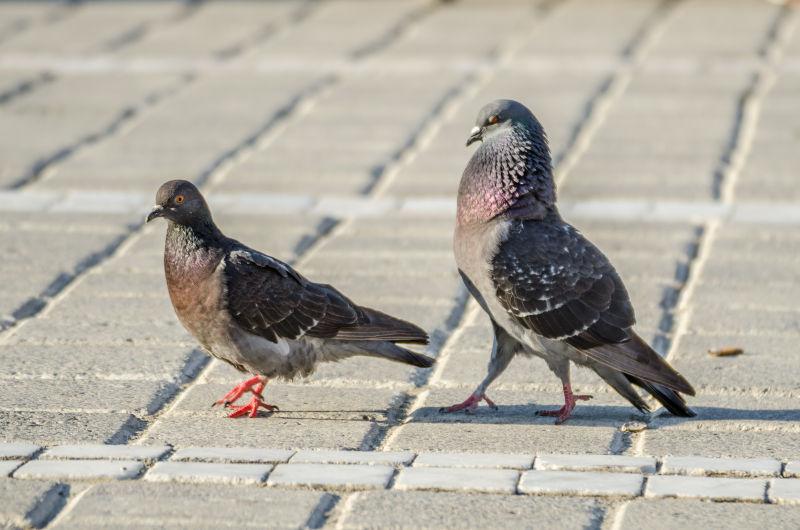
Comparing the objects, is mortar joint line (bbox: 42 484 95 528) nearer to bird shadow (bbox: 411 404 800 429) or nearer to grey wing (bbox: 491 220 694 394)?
bird shadow (bbox: 411 404 800 429)

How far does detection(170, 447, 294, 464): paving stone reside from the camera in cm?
509

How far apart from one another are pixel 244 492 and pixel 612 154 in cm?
586

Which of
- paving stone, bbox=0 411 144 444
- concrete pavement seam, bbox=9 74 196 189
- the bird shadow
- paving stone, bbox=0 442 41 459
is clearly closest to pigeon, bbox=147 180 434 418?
the bird shadow

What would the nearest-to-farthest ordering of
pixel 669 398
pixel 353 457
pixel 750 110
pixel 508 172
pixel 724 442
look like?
pixel 353 457 → pixel 724 442 → pixel 669 398 → pixel 508 172 → pixel 750 110

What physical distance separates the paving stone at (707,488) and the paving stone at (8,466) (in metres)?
2.07

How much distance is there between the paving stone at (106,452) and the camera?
5.10 m

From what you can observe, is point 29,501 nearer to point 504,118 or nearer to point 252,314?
point 252,314

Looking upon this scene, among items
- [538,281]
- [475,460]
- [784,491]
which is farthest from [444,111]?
[784,491]

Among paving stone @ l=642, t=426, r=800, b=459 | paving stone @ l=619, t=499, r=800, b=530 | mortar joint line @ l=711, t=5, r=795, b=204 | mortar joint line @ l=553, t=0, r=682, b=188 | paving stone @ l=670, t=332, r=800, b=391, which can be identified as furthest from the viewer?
mortar joint line @ l=553, t=0, r=682, b=188

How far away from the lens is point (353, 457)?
512 cm

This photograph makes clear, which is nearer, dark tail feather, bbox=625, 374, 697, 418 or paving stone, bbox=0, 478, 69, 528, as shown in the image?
paving stone, bbox=0, 478, 69, 528

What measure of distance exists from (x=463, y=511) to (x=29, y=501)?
4.42 ft

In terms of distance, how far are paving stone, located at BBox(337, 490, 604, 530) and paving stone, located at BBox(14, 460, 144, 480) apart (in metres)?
0.78

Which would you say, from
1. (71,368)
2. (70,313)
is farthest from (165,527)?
(70,313)
